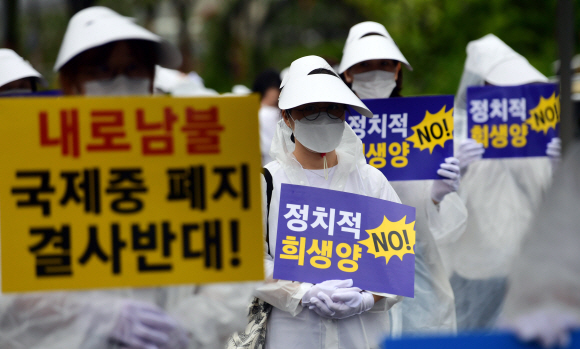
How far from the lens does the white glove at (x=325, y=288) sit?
129 inches

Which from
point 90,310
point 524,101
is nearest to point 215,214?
point 90,310

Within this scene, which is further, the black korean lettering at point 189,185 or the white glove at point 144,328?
the black korean lettering at point 189,185

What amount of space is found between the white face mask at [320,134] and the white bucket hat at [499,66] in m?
2.63

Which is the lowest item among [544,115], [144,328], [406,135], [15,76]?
[144,328]

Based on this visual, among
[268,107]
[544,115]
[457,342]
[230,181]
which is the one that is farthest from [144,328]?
[268,107]

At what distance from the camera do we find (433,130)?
4.46 meters

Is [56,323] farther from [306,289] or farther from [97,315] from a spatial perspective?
[306,289]

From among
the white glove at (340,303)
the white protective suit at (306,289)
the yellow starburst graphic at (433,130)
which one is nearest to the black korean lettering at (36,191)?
A: the white protective suit at (306,289)

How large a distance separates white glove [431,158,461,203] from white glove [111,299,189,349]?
243cm

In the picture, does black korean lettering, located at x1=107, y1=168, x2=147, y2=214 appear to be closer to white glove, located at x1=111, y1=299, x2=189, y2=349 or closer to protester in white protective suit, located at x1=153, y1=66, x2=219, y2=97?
white glove, located at x1=111, y1=299, x2=189, y2=349

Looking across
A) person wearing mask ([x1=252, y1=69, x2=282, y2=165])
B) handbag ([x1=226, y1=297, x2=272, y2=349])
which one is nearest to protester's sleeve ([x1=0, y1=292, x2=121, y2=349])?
handbag ([x1=226, y1=297, x2=272, y2=349])

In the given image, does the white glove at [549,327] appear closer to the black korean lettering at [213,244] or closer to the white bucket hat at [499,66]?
the black korean lettering at [213,244]

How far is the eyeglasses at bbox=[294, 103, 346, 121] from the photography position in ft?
11.7

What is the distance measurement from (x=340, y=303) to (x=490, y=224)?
2.71 meters
